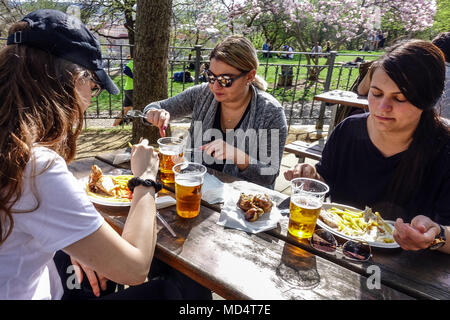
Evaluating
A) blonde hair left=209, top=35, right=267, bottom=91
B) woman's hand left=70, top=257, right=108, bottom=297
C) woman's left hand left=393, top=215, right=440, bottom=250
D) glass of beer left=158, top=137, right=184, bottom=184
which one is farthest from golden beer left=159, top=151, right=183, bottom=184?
woman's left hand left=393, top=215, right=440, bottom=250

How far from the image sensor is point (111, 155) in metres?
2.30

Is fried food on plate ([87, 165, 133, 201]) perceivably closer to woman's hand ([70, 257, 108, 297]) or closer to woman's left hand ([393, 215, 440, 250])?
woman's hand ([70, 257, 108, 297])

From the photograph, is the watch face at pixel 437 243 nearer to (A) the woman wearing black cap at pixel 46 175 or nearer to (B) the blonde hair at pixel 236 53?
(A) the woman wearing black cap at pixel 46 175

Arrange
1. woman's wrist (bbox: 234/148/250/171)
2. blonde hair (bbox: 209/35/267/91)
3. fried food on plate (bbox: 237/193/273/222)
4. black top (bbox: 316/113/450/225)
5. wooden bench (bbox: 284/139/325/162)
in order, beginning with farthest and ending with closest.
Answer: wooden bench (bbox: 284/139/325/162) → blonde hair (bbox: 209/35/267/91) → woman's wrist (bbox: 234/148/250/171) → black top (bbox: 316/113/450/225) → fried food on plate (bbox: 237/193/273/222)

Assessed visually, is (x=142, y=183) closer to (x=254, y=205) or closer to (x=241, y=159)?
(x=254, y=205)

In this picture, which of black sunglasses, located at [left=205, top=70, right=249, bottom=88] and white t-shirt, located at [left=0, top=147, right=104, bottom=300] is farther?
black sunglasses, located at [left=205, top=70, right=249, bottom=88]

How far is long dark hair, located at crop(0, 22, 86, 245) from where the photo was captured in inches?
38.5

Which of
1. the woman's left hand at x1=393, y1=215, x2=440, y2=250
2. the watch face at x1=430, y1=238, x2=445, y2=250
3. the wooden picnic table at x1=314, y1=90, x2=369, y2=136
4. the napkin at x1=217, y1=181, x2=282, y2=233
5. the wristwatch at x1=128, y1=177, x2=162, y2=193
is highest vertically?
the wooden picnic table at x1=314, y1=90, x2=369, y2=136

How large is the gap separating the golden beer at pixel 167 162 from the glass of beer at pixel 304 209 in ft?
2.35

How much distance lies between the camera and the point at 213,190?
1784 mm

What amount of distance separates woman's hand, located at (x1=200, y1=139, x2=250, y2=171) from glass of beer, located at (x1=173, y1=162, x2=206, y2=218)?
0.48 m

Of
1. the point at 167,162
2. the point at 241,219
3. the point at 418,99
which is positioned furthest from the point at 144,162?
the point at 418,99

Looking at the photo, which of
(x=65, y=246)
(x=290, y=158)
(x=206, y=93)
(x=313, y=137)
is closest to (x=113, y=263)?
(x=65, y=246)
